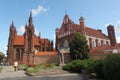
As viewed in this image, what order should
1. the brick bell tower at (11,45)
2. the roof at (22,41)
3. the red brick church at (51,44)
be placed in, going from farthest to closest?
the roof at (22,41) < the brick bell tower at (11,45) < the red brick church at (51,44)

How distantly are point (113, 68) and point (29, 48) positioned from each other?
4842 cm

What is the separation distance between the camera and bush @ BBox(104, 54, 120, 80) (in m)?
10.8

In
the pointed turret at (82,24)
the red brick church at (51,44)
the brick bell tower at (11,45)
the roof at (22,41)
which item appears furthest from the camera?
the roof at (22,41)

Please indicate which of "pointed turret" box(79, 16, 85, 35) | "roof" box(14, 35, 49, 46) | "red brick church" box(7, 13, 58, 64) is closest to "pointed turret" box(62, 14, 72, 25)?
"pointed turret" box(79, 16, 85, 35)

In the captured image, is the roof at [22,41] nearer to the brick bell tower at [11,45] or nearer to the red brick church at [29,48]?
the red brick church at [29,48]

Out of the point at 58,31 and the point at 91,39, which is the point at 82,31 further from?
the point at 58,31

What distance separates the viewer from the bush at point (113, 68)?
10756 mm

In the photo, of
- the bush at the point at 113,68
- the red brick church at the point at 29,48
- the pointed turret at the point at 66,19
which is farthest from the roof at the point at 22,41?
the bush at the point at 113,68

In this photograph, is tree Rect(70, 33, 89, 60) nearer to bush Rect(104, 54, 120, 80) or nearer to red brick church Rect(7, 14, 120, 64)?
red brick church Rect(7, 14, 120, 64)

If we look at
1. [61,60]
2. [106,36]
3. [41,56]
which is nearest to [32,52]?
[41,56]

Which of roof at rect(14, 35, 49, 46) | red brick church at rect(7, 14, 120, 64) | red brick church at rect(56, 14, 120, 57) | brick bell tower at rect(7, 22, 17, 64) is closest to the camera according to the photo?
red brick church at rect(7, 14, 120, 64)

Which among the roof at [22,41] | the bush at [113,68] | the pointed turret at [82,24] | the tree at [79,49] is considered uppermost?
the pointed turret at [82,24]

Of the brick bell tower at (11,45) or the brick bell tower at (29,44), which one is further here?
the brick bell tower at (11,45)

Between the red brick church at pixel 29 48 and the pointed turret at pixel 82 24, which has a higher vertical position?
the pointed turret at pixel 82 24
